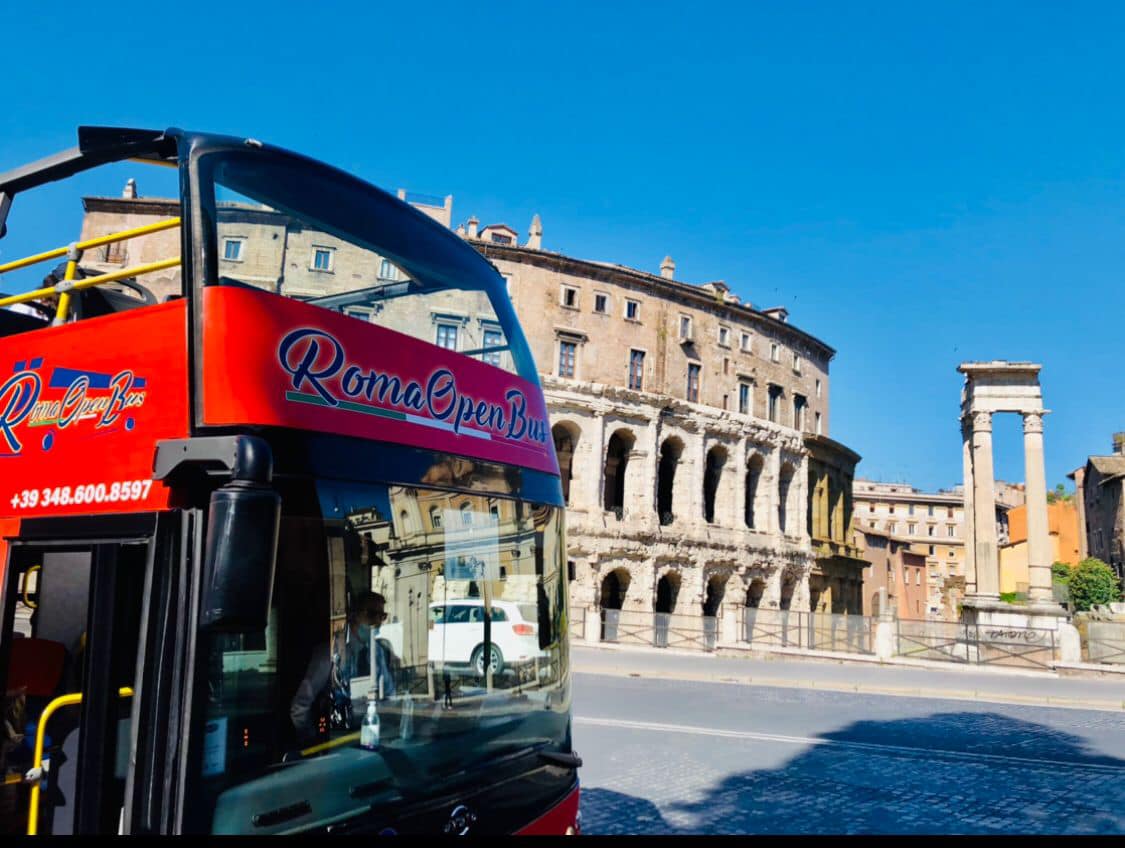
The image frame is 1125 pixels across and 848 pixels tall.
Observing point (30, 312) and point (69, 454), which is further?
point (30, 312)

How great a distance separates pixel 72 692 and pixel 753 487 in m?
43.6

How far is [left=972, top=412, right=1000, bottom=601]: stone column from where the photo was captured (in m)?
31.0

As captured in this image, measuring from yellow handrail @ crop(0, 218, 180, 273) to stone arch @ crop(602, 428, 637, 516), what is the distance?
35.1m

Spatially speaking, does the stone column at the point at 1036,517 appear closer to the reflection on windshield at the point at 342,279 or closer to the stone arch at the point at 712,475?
the stone arch at the point at 712,475

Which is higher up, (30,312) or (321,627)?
(30,312)

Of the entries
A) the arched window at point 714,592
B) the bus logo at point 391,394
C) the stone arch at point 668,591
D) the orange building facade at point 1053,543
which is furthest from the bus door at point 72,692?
the orange building facade at point 1053,543

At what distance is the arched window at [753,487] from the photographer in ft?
146

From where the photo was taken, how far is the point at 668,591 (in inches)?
1619

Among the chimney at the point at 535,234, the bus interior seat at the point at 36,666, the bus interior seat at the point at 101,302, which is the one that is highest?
the chimney at the point at 535,234

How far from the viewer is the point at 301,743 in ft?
8.78

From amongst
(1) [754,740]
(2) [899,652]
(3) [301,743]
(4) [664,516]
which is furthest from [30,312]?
(4) [664,516]

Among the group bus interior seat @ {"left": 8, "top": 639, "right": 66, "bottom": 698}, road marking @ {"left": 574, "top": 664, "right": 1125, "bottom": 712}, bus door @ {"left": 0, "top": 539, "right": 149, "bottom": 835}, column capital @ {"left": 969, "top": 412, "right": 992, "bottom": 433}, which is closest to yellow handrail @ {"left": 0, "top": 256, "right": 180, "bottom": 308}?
bus door @ {"left": 0, "top": 539, "right": 149, "bottom": 835}

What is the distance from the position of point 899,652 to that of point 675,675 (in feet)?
30.0

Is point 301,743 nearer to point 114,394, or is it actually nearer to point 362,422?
point 362,422
